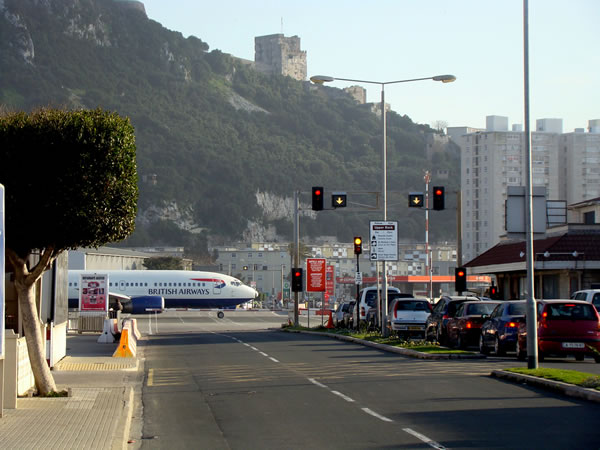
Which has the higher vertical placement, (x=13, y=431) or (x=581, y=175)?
(x=581, y=175)

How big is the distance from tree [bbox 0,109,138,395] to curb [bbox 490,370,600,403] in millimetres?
8401

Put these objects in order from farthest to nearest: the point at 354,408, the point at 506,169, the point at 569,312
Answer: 1. the point at 506,169
2. the point at 569,312
3. the point at 354,408

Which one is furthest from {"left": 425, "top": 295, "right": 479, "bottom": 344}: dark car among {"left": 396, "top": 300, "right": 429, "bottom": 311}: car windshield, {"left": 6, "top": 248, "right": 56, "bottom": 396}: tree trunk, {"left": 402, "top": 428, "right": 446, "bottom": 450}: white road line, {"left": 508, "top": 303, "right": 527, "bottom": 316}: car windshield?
{"left": 402, "top": 428, "right": 446, "bottom": 450}: white road line

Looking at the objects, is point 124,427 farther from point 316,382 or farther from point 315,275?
point 315,275

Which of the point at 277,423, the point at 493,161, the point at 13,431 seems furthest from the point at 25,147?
the point at 493,161

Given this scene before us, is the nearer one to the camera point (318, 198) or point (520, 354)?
point (520, 354)

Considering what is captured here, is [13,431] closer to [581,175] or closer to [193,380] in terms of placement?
[193,380]

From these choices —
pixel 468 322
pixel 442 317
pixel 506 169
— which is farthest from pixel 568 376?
pixel 506 169

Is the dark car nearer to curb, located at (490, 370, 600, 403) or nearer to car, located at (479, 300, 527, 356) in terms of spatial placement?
car, located at (479, 300, 527, 356)

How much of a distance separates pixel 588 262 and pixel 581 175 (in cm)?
14067

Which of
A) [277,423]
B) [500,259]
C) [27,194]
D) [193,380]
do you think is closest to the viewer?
[277,423]

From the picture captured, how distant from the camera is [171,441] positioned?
11820 mm

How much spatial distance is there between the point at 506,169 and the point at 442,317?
472 feet

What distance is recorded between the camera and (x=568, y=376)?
696 inches
